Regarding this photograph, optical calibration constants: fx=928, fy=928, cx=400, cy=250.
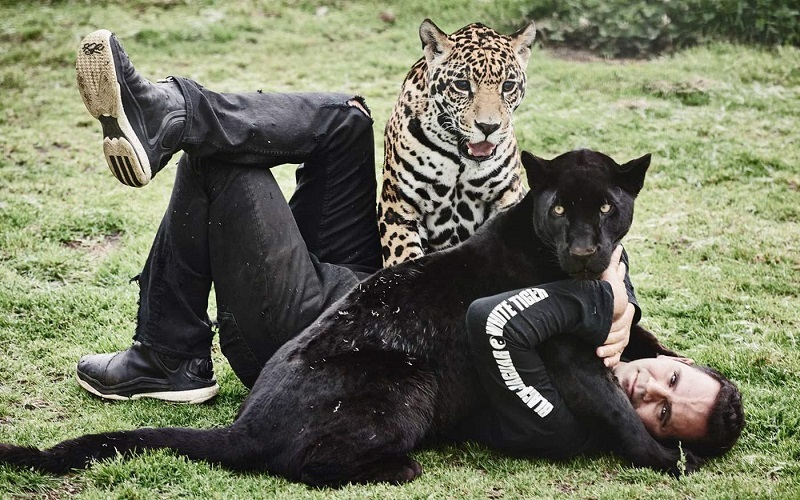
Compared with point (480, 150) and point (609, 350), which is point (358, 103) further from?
point (609, 350)

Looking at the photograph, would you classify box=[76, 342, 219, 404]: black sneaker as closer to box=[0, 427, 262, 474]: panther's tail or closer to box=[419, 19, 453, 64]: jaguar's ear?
box=[0, 427, 262, 474]: panther's tail

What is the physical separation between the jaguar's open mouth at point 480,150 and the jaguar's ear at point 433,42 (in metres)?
0.56

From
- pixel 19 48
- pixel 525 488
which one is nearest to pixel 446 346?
pixel 525 488

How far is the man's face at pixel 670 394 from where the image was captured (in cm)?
405

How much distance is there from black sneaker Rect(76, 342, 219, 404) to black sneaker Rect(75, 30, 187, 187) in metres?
1.04

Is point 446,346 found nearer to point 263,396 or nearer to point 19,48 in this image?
point 263,396

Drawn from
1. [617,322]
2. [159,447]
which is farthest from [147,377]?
[617,322]

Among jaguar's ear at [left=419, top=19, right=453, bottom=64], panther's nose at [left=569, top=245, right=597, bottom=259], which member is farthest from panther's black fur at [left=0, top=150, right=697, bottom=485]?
jaguar's ear at [left=419, top=19, right=453, bottom=64]

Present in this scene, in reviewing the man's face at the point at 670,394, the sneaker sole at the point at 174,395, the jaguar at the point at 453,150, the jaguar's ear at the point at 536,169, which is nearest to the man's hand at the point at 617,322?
the man's face at the point at 670,394

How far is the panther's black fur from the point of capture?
3.76 m

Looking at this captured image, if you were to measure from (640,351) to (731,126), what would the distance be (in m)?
5.59

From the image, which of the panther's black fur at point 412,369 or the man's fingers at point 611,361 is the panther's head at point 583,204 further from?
the man's fingers at point 611,361

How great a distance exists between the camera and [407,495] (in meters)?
3.68

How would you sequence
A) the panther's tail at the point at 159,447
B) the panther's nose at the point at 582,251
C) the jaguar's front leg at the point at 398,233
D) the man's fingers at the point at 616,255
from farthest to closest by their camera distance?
the jaguar's front leg at the point at 398,233 < the man's fingers at the point at 616,255 < the panther's nose at the point at 582,251 < the panther's tail at the point at 159,447
